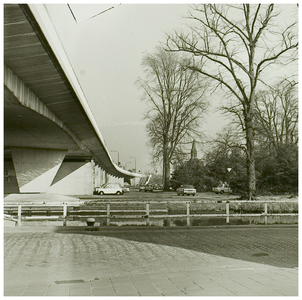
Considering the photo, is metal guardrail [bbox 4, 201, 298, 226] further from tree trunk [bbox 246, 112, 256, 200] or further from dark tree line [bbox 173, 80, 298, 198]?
tree trunk [bbox 246, 112, 256, 200]

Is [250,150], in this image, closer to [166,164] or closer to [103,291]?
[166,164]

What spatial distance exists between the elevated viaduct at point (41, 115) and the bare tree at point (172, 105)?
2.52 meters

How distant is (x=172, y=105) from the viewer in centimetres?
907

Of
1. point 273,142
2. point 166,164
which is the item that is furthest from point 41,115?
point 273,142

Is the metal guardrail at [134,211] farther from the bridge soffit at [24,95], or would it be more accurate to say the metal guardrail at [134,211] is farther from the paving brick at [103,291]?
the paving brick at [103,291]

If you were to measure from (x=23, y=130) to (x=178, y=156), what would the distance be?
12196mm

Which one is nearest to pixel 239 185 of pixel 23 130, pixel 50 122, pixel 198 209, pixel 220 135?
pixel 198 209

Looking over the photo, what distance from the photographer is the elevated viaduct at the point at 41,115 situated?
8719mm

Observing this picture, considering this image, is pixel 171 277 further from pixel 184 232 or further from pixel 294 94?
pixel 184 232

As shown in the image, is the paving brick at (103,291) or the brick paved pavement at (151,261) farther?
Result: the brick paved pavement at (151,261)

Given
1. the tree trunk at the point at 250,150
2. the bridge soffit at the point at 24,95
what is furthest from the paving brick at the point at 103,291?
the tree trunk at the point at 250,150

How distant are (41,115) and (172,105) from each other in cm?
825

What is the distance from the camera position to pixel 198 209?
16062mm

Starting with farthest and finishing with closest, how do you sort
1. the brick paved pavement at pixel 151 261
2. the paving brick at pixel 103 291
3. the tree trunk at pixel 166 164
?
the tree trunk at pixel 166 164 → the brick paved pavement at pixel 151 261 → the paving brick at pixel 103 291
